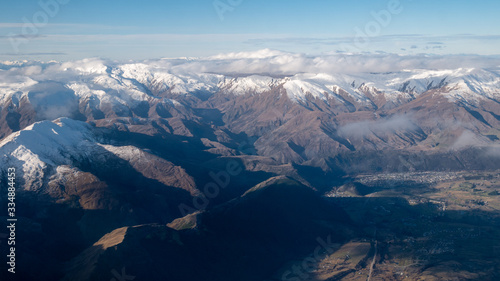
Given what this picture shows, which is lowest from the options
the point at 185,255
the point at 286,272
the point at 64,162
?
the point at 286,272

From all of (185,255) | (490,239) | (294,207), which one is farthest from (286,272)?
(490,239)

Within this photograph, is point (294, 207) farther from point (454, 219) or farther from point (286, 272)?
point (454, 219)

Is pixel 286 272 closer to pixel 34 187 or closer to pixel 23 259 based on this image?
pixel 23 259

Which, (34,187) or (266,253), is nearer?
(266,253)

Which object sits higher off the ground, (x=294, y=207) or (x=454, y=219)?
(x=294, y=207)

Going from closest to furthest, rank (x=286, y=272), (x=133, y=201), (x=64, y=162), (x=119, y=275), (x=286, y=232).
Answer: (x=119, y=275), (x=286, y=272), (x=286, y=232), (x=133, y=201), (x=64, y=162)

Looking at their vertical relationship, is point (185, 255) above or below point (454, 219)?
above

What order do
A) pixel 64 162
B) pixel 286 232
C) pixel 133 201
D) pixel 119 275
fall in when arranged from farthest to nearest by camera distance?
pixel 64 162, pixel 133 201, pixel 286 232, pixel 119 275

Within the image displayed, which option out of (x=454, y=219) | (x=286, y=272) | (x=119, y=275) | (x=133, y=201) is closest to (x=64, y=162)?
(x=133, y=201)

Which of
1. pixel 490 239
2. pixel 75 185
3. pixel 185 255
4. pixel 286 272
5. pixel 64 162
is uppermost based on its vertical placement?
pixel 64 162

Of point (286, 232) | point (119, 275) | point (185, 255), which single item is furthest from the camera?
point (286, 232)
